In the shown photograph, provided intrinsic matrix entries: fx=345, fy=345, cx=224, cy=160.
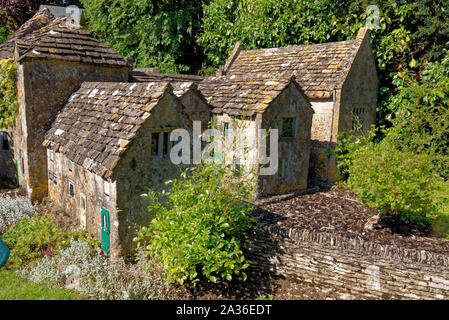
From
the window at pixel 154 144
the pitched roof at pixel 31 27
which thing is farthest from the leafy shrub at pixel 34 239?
the pitched roof at pixel 31 27

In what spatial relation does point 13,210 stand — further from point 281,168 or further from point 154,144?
point 281,168

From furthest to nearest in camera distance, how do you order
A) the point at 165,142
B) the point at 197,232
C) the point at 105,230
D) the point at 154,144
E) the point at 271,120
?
the point at 271,120 < the point at 165,142 < the point at 154,144 < the point at 105,230 < the point at 197,232

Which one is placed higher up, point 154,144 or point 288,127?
point 288,127

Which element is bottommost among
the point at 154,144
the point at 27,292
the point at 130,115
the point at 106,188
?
the point at 27,292

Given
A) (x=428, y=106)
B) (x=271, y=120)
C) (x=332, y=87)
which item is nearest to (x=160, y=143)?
(x=271, y=120)

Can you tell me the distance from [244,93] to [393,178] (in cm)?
588

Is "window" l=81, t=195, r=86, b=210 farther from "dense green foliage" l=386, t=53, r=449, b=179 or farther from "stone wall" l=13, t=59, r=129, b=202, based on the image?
"dense green foliage" l=386, t=53, r=449, b=179

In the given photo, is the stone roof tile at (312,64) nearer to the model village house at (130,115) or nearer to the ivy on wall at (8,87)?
the model village house at (130,115)

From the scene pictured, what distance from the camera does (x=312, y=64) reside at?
15.6 metres

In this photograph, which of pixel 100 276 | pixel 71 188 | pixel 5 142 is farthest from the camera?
pixel 5 142

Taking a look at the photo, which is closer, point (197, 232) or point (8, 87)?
point (197, 232)

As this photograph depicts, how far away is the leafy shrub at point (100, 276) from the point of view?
7.30 meters

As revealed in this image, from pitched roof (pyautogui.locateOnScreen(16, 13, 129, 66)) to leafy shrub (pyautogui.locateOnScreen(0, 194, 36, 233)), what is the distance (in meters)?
4.60
